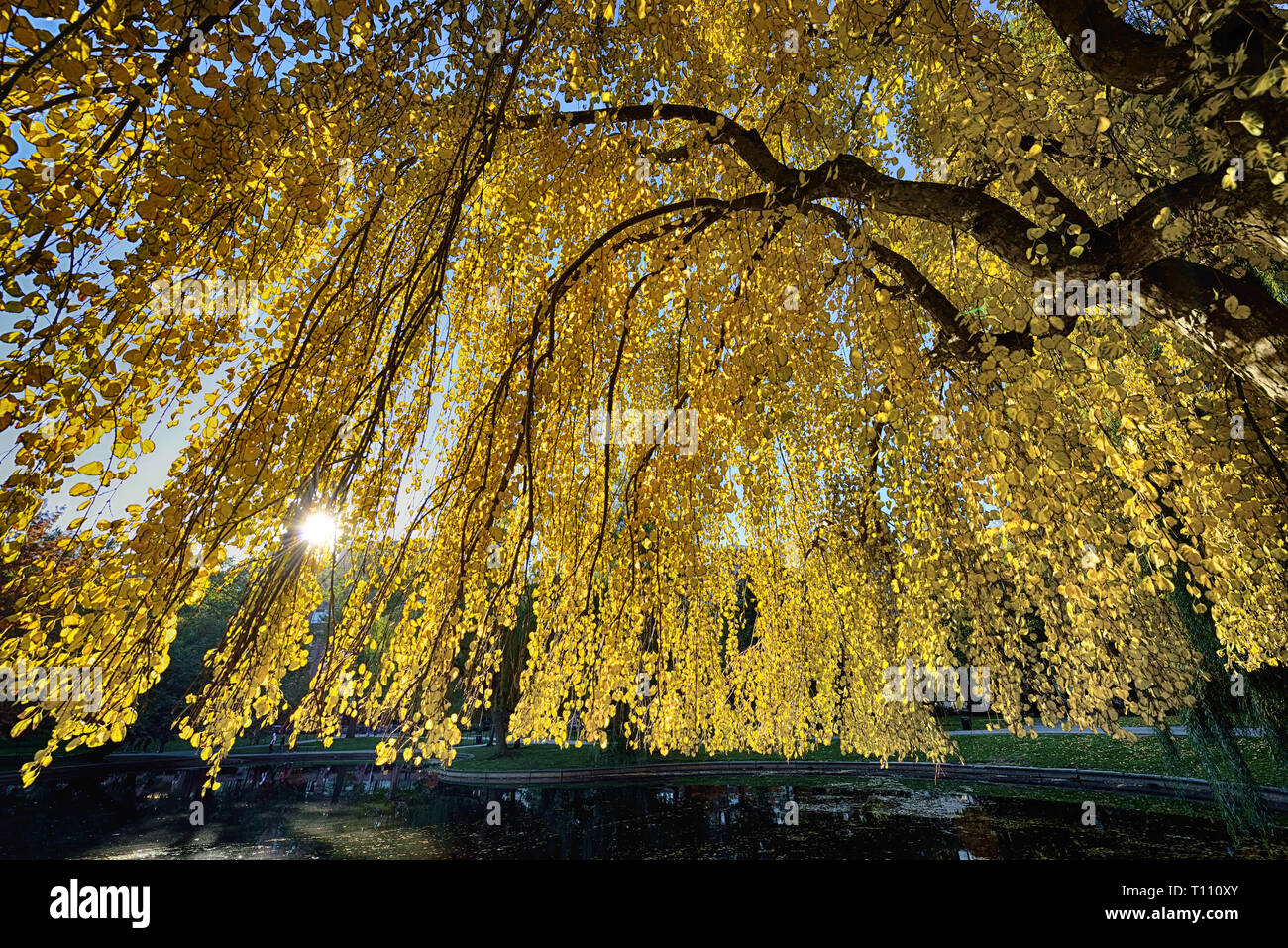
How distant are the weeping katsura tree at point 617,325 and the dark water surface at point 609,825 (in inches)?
191

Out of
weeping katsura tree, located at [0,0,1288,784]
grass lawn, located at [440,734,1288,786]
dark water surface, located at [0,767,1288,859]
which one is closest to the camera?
weeping katsura tree, located at [0,0,1288,784]

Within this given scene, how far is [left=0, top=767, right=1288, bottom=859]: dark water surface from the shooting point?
7.40 metres

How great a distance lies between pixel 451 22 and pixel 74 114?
5.50ft

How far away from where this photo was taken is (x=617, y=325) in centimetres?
338

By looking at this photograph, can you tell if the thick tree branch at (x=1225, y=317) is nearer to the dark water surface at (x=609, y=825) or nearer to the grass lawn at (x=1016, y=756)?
the dark water surface at (x=609, y=825)

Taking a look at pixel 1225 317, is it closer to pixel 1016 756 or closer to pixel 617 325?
pixel 617 325

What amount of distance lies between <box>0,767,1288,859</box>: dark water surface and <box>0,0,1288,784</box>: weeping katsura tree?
486 centimetres

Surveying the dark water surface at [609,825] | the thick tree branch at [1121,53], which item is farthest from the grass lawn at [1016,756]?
the thick tree branch at [1121,53]

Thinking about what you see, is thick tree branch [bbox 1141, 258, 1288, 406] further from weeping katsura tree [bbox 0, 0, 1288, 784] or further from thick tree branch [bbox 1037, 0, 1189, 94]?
thick tree branch [bbox 1037, 0, 1189, 94]

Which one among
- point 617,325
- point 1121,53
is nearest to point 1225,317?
point 1121,53

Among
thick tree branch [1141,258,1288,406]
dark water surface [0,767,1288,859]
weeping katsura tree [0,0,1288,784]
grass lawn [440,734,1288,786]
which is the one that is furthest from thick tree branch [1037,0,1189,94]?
grass lawn [440,734,1288,786]

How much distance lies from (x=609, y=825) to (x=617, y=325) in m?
9.48
